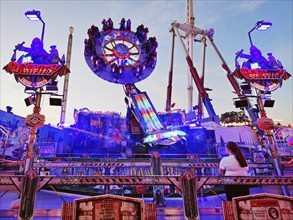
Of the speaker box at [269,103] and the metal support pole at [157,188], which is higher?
the speaker box at [269,103]

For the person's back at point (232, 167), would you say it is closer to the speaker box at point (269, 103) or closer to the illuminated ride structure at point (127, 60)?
the speaker box at point (269, 103)

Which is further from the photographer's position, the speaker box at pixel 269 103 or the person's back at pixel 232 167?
the speaker box at pixel 269 103

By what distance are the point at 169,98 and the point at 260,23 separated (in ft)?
63.4

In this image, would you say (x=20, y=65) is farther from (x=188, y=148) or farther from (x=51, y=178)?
(x=188, y=148)

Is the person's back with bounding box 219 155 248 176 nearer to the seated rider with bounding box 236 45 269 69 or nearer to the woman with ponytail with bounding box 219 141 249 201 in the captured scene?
the woman with ponytail with bounding box 219 141 249 201

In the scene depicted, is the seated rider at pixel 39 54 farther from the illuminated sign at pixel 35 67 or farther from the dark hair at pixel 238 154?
the dark hair at pixel 238 154

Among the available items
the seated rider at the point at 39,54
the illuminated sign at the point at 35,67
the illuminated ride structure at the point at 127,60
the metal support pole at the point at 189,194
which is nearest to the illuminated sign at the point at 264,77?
the illuminated ride structure at the point at 127,60

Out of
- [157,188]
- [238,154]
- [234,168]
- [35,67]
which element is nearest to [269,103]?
[157,188]

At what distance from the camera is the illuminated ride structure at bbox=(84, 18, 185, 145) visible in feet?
52.3

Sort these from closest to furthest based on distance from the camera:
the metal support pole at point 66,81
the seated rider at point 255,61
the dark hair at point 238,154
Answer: the dark hair at point 238,154 < the seated rider at point 255,61 < the metal support pole at point 66,81

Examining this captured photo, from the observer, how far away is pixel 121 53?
1691 centimetres

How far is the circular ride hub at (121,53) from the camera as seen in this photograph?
16.1m

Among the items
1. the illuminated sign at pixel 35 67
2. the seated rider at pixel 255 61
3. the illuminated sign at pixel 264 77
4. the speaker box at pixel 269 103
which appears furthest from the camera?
the seated rider at pixel 255 61

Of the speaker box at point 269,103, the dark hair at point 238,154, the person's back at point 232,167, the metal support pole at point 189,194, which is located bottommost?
the metal support pole at point 189,194
